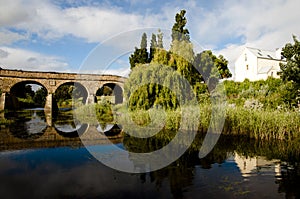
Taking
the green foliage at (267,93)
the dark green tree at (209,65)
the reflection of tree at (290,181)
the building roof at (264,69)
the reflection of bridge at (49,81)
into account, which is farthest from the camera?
the building roof at (264,69)

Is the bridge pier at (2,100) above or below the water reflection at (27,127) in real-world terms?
above

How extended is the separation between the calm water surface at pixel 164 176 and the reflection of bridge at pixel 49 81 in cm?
2108

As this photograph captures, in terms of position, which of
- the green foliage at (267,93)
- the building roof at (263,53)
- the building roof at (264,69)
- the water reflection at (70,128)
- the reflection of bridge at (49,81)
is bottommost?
the water reflection at (70,128)

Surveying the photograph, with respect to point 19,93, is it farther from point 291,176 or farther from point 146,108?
point 291,176

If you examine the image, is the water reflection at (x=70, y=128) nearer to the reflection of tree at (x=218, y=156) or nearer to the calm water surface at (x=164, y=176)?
the reflection of tree at (x=218, y=156)

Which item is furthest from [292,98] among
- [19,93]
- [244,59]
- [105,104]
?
[19,93]

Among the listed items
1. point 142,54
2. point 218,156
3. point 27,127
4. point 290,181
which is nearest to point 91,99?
point 142,54

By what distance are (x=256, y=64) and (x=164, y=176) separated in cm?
3502

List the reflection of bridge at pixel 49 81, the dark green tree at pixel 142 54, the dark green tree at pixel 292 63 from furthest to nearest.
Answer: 1. the dark green tree at pixel 142 54
2. the reflection of bridge at pixel 49 81
3. the dark green tree at pixel 292 63

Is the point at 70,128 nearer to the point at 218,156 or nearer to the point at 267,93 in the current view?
the point at 218,156

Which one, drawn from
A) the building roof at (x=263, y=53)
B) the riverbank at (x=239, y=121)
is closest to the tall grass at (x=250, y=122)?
the riverbank at (x=239, y=121)

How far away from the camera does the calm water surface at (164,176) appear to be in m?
4.34

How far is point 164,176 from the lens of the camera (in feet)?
17.3

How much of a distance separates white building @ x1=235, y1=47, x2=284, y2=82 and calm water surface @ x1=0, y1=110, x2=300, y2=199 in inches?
1208
